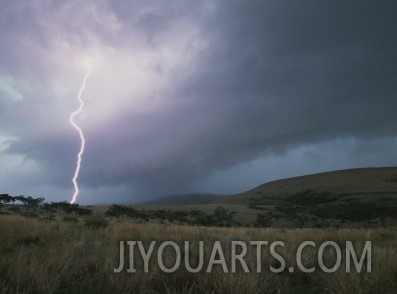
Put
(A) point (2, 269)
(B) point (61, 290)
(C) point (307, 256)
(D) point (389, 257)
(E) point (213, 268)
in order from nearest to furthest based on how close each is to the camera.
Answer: (B) point (61, 290) → (A) point (2, 269) → (E) point (213, 268) → (D) point (389, 257) → (C) point (307, 256)

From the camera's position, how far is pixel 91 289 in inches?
240

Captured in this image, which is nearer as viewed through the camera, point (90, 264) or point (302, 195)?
point (90, 264)

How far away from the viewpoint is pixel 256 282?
6145mm

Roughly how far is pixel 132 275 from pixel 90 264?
3.30ft

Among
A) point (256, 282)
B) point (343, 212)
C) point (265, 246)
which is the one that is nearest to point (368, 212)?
point (343, 212)

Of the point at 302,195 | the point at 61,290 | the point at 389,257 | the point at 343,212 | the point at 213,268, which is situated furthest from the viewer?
the point at 302,195

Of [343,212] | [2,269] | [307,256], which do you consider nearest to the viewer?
[2,269]

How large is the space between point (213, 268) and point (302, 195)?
534 ft

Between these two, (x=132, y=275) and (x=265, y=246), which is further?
(x=265, y=246)

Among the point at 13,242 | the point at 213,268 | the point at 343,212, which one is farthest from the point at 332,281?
the point at 343,212

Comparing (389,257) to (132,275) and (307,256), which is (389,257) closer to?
(307,256)

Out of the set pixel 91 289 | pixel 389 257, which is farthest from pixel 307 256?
pixel 91 289

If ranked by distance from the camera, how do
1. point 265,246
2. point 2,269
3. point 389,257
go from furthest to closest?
point 265,246 < point 389,257 < point 2,269

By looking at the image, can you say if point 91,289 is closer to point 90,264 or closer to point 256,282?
point 90,264
